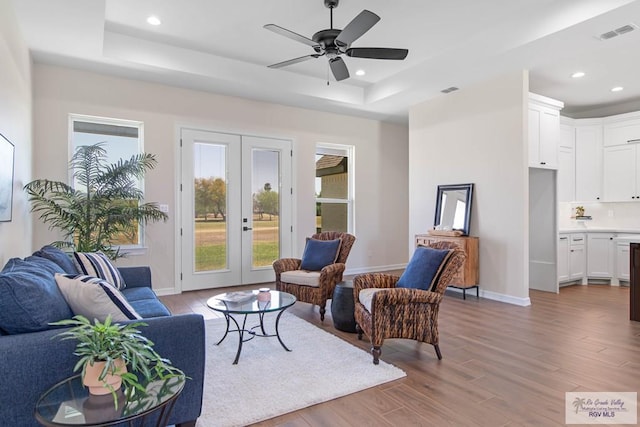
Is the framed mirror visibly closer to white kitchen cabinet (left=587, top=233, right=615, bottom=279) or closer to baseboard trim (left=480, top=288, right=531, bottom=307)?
baseboard trim (left=480, top=288, right=531, bottom=307)

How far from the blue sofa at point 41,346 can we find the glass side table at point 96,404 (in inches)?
5.3

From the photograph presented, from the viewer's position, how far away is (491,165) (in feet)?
16.3

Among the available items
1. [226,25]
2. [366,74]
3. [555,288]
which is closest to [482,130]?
[366,74]

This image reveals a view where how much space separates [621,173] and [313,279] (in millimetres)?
5583

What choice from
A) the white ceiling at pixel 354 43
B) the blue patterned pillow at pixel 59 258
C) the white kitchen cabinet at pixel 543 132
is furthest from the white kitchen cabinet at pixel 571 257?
the blue patterned pillow at pixel 59 258

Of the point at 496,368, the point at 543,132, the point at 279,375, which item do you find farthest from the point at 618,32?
the point at 279,375

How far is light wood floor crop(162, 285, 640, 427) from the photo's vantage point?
213 cm

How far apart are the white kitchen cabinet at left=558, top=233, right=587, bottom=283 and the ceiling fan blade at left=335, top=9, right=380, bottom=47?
14.9 feet

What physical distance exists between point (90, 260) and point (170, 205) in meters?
2.27

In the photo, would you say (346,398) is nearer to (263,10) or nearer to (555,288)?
(263,10)

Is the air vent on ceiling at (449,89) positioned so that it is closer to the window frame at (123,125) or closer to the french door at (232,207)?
the french door at (232,207)

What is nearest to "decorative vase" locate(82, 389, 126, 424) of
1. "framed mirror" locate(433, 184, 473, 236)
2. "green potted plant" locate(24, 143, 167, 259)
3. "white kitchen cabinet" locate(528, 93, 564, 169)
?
"green potted plant" locate(24, 143, 167, 259)

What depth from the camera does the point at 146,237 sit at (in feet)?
16.7

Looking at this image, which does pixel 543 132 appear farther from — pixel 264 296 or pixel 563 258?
pixel 264 296
